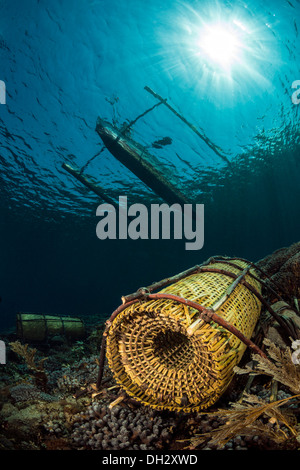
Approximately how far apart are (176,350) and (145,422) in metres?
0.88

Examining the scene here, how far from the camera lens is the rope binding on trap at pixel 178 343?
2.28 metres

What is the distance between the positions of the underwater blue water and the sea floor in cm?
1429

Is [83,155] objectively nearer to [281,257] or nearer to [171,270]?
[281,257]

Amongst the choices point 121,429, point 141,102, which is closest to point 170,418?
point 121,429

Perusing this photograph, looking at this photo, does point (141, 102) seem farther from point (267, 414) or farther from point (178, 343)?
point (267, 414)

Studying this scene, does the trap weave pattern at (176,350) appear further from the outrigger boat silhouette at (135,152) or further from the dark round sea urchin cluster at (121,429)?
the outrigger boat silhouette at (135,152)

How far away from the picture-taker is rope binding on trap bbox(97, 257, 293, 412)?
2.28 m

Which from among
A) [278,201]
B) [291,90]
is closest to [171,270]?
[278,201]

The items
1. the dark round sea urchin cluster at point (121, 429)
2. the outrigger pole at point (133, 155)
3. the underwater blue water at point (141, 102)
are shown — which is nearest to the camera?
the dark round sea urchin cluster at point (121, 429)

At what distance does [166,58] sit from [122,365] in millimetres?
17294

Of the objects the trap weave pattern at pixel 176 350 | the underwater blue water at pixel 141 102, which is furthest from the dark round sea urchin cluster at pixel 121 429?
the underwater blue water at pixel 141 102

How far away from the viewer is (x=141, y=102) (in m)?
17.2

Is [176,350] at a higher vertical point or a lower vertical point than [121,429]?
higher
